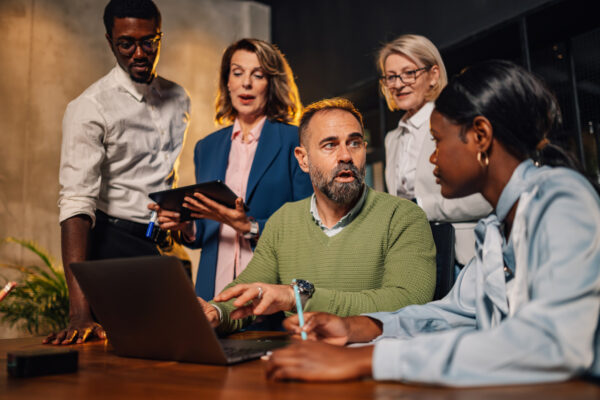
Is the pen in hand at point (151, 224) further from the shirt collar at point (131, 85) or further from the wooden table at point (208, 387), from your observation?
the wooden table at point (208, 387)

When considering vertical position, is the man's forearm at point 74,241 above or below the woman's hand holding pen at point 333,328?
A: above

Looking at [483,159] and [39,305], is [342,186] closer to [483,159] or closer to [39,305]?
[483,159]

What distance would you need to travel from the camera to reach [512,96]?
972 millimetres

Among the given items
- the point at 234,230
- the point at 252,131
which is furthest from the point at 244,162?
the point at 234,230

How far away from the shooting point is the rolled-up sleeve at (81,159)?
5.76 feet

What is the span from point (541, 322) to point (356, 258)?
833 millimetres

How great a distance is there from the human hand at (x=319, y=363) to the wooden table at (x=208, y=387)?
13 millimetres

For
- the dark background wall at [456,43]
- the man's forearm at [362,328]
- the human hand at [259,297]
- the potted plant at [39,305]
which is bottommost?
the potted plant at [39,305]

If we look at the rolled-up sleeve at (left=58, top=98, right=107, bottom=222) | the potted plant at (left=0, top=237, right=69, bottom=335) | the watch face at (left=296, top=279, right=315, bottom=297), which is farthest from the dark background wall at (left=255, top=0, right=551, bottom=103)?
the potted plant at (left=0, top=237, right=69, bottom=335)

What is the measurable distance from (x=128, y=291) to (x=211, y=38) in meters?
5.05

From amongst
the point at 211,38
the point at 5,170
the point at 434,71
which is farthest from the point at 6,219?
the point at 434,71

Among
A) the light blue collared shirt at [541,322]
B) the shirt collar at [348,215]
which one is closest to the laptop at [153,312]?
the light blue collared shirt at [541,322]

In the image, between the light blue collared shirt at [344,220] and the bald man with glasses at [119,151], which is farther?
the bald man with glasses at [119,151]

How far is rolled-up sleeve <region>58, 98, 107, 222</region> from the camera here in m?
1.76
